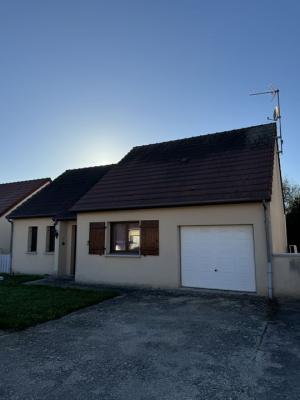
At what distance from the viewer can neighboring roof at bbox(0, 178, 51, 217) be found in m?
20.7

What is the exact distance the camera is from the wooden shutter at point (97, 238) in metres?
12.6

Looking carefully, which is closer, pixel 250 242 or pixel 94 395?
pixel 94 395

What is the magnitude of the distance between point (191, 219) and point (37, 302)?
18.6ft

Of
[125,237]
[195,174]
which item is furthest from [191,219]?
[125,237]

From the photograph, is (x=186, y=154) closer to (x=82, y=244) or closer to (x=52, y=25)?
(x=82, y=244)

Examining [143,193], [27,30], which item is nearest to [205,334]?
[143,193]

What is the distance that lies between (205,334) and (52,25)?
1032 centimetres

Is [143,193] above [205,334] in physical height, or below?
above

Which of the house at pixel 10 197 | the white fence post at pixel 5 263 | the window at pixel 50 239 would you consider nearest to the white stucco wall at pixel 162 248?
the window at pixel 50 239

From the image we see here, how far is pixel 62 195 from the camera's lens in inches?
669

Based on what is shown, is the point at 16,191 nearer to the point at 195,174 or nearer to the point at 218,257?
the point at 195,174

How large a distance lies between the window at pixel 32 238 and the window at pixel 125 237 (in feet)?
20.1

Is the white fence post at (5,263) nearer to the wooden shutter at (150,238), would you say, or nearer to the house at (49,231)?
the house at (49,231)

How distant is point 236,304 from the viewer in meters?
8.49
